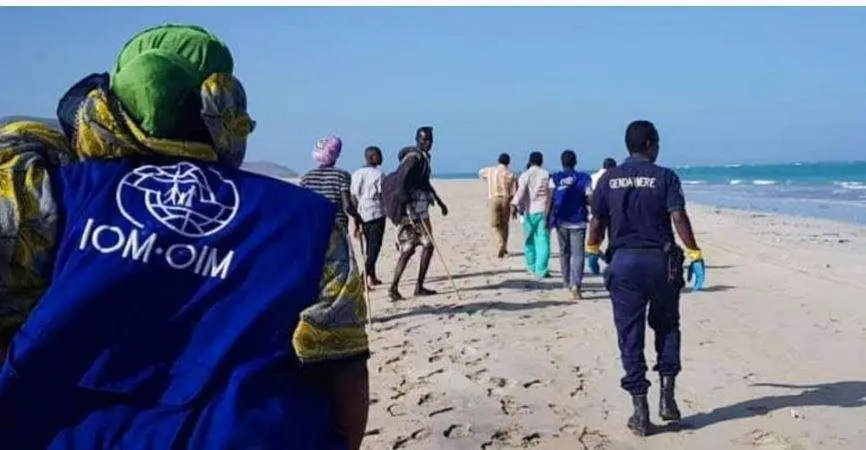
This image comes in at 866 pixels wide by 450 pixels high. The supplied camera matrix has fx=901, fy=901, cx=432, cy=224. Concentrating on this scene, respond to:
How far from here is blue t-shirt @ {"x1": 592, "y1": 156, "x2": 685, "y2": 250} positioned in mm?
5184

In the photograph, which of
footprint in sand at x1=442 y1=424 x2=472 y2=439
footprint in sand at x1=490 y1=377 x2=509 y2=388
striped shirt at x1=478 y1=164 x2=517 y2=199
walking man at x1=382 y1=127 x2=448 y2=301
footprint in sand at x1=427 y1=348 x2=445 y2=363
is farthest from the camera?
striped shirt at x1=478 y1=164 x2=517 y2=199

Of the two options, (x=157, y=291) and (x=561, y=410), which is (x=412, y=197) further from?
(x=157, y=291)

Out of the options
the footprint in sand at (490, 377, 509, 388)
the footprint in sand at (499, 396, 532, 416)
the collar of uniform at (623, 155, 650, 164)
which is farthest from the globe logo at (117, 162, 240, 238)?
the footprint in sand at (490, 377, 509, 388)

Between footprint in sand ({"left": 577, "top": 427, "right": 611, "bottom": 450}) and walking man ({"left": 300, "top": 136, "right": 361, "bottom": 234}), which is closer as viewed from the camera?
footprint in sand ({"left": 577, "top": 427, "right": 611, "bottom": 450})

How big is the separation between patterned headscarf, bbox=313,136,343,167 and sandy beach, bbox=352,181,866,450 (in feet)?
5.26

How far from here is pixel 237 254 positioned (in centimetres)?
154

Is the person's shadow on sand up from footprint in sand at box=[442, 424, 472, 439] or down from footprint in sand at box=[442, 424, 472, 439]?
down

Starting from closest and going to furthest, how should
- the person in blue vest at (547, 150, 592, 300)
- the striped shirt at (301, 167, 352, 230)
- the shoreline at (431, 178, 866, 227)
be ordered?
the striped shirt at (301, 167, 352, 230) < the person in blue vest at (547, 150, 592, 300) < the shoreline at (431, 178, 866, 227)

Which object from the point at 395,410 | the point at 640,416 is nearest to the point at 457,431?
the point at 395,410

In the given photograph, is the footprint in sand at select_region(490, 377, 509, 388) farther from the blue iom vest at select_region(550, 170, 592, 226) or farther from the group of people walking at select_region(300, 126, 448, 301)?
the blue iom vest at select_region(550, 170, 592, 226)

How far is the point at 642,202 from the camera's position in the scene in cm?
521

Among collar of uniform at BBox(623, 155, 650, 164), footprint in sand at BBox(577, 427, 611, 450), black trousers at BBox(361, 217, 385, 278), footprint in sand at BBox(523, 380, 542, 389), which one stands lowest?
footprint in sand at BBox(577, 427, 611, 450)

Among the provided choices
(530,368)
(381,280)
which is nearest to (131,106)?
(530,368)

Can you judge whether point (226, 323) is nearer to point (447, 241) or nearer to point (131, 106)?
point (131, 106)
